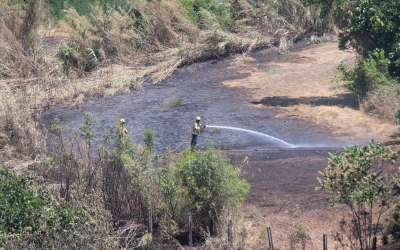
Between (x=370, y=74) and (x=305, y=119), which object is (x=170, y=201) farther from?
(x=370, y=74)

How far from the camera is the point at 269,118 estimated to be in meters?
21.9

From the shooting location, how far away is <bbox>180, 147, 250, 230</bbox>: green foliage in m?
12.7

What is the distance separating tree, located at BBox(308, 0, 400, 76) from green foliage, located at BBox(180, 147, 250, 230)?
35.5 feet

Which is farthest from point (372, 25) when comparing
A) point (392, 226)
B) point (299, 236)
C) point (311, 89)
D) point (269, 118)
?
point (392, 226)

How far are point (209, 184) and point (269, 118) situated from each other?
377 inches

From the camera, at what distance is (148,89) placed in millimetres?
26797

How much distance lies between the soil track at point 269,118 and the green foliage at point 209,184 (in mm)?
837

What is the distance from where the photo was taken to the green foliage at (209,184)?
41.7ft

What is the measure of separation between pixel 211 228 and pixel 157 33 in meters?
19.7

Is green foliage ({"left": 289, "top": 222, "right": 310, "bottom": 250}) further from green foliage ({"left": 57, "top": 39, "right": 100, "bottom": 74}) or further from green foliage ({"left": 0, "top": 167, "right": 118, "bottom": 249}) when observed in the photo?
green foliage ({"left": 57, "top": 39, "right": 100, "bottom": 74})

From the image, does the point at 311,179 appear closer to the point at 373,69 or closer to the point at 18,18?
the point at 373,69

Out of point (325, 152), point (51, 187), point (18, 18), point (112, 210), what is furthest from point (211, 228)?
point (18, 18)

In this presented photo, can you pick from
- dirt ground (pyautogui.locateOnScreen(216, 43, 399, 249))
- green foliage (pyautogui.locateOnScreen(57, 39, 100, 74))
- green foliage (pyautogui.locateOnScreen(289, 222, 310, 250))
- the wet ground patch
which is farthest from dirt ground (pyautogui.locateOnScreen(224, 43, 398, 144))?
green foliage (pyautogui.locateOnScreen(289, 222, 310, 250))

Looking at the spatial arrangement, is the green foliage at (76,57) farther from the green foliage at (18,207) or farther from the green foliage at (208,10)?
the green foliage at (18,207)
